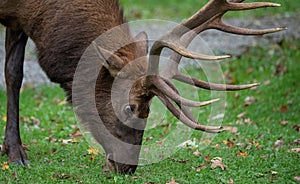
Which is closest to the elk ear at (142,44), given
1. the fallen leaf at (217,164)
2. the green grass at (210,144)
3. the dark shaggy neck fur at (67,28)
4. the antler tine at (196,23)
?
the dark shaggy neck fur at (67,28)

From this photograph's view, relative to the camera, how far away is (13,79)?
702cm

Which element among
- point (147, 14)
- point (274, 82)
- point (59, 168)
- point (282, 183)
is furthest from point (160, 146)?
point (147, 14)

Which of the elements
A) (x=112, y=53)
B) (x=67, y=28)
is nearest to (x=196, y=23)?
(x=112, y=53)

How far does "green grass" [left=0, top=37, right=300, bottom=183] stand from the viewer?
603cm

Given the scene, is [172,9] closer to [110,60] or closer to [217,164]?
[217,164]

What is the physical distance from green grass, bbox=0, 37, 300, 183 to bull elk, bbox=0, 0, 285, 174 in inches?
19.8

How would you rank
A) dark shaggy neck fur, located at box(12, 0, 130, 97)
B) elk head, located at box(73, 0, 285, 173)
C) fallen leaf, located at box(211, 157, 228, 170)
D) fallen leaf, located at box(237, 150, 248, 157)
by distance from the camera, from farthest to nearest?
fallen leaf, located at box(237, 150, 248, 157), fallen leaf, located at box(211, 157, 228, 170), dark shaggy neck fur, located at box(12, 0, 130, 97), elk head, located at box(73, 0, 285, 173)

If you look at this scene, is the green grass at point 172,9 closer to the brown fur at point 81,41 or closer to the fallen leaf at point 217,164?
the fallen leaf at point 217,164

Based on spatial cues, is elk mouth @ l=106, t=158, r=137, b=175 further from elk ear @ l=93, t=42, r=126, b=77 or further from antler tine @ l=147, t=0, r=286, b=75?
antler tine @ l=147, t=0, r=286, b=75

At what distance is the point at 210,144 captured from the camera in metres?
7.50

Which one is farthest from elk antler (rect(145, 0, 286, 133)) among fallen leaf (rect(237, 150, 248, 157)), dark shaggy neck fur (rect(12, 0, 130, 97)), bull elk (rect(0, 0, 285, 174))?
A: fallen leaf (rect(237, 150, 248, 157))

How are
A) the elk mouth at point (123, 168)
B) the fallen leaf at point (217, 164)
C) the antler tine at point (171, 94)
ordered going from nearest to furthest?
the antler tine at point (171, 94) → the elk mouth at point (123, 168) → the fallen leaf at point (217, 164)

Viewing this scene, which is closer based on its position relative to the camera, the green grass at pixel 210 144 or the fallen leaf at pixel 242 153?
the green grass at pixel 210 144

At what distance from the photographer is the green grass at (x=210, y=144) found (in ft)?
19.8
